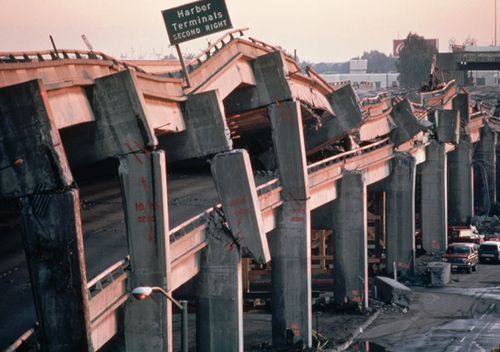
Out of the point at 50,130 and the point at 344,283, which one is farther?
the point at 344,283

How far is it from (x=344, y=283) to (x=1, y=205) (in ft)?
67.3

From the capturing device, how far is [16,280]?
37906 mm

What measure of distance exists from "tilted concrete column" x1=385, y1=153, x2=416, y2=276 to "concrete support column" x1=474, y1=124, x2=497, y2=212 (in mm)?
35478

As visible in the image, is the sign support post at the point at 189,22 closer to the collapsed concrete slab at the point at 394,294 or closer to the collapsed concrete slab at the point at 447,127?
the collapsed concrete slab at the point at 394,294

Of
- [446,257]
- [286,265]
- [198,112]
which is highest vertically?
[198,112]

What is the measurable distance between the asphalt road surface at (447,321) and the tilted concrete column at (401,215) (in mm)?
3790

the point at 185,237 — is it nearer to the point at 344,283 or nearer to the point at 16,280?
the point at 16,280

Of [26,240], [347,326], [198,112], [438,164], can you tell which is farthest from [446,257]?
[26,240]

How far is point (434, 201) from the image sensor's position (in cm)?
8575

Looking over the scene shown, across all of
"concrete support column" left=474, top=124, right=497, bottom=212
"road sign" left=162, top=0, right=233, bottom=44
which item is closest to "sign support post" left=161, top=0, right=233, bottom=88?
"road sign" left=162, top=0, right=233, bottom=44

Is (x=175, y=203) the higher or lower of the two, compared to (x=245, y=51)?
lower

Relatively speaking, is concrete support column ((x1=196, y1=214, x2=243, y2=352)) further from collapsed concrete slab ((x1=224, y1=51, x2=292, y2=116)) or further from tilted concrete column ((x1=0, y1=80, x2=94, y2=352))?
tilted concrete column ((x1=0, y1=80, x2=94, y2=352))

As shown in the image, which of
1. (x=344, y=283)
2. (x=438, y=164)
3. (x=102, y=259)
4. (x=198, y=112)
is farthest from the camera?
(x=438, y=164)

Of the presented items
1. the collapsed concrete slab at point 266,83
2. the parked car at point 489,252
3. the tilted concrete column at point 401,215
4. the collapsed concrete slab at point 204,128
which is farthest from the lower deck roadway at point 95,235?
the parked car at point 489,252
